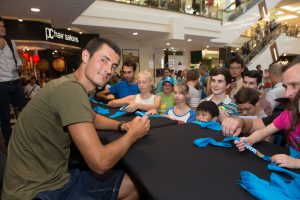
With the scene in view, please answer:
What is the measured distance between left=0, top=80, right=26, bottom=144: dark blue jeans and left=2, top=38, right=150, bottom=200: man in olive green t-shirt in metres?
2.26

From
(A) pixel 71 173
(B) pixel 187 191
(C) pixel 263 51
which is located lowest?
(A) pixel 71 173

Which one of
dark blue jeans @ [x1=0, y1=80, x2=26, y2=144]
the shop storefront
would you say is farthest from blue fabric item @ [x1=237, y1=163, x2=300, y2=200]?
the shop storefront

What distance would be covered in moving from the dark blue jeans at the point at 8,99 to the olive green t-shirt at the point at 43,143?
7.48ft

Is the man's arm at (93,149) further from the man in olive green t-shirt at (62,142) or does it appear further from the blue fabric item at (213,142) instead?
the blue fabric item at (213,142)

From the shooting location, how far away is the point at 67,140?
4.62 feet

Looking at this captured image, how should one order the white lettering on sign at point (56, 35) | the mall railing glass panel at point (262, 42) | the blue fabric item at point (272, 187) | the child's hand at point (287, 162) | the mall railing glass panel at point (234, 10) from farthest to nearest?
the mall railing glass panel at point (262, 42)
the mall railing glass panel at point (234, 10)
the white lettering on sign at point (56, 35)
the child's hand at point (287, 162)
the blue fabric item at point (272, 187)

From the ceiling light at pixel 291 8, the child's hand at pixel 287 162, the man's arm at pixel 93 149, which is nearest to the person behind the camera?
the child's hand at pixel 287 162

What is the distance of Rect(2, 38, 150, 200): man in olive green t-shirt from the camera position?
1.18 metres

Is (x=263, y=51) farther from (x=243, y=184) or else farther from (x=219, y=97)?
(x=243, y=184)

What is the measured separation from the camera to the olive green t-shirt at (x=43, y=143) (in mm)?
1248

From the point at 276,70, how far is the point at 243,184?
3.00m

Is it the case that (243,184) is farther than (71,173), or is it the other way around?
(71,173)

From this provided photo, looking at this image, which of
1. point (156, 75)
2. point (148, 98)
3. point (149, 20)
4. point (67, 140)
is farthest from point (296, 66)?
point (156, 75)

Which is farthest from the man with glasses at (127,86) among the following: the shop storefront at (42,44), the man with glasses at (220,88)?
the shop storefront at (42,44)
